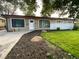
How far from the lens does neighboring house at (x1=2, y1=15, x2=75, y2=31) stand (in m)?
21.9

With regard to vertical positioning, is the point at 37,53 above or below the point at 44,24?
below

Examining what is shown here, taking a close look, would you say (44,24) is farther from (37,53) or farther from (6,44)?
(37,53)

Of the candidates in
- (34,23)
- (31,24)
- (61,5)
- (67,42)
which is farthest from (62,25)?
(61,5)

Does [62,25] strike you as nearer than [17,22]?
No

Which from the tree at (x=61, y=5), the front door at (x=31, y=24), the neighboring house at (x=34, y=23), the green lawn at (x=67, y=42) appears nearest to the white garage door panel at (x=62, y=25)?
the neighboring house at (x=34, y=23)

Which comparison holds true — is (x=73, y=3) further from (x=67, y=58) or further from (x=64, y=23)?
(x=64, y=23)

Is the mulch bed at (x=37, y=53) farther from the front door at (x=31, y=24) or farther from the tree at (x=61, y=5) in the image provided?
the front door at (x=31, y=24)

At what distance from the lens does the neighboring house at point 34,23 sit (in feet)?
72.0

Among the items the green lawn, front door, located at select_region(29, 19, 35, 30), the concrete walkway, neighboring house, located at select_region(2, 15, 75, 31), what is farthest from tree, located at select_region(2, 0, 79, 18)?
front door, located at select_region(29, 19, 35, 30)

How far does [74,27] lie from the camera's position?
2647cm

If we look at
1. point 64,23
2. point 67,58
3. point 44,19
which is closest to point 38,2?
point 67,58

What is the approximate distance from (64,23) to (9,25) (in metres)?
→ 10.8

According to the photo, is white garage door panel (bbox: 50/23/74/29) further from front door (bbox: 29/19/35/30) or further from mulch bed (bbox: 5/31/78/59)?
mulch bed (bbox: 5/31/78/59)

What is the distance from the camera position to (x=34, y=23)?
23672mm
